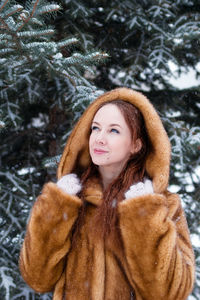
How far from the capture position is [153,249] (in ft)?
5.26

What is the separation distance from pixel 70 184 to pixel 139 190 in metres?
0.39

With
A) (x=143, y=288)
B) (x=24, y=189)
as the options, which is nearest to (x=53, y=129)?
(x=24, y=189)

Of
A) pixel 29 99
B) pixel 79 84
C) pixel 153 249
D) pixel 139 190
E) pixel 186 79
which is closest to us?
pixel 153 249

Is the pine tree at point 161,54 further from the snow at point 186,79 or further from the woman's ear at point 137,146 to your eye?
the woman's ear at point 137,146

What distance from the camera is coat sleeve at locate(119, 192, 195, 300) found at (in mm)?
1591

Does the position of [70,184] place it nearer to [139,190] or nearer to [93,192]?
[93,192]

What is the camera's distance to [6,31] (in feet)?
6.63

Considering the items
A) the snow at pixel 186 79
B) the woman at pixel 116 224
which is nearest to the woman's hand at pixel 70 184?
the woman at pixel 116 224

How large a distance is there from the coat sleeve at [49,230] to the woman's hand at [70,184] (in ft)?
0.29

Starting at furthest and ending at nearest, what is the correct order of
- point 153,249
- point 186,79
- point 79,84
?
1. point 186,79
2. point 79,84
3. point 153,249

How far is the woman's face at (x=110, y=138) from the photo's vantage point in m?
1.79

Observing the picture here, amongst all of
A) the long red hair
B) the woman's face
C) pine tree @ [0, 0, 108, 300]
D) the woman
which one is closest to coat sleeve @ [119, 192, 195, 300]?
the woman

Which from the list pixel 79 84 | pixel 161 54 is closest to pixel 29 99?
pixel 79 84

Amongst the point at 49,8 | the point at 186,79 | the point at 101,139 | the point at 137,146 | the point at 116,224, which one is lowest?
the point at 186,79
